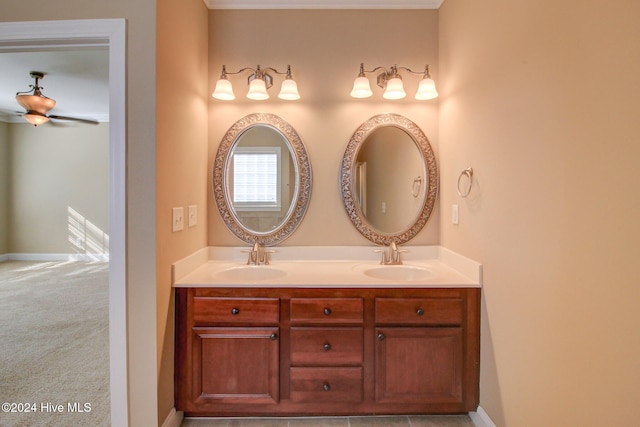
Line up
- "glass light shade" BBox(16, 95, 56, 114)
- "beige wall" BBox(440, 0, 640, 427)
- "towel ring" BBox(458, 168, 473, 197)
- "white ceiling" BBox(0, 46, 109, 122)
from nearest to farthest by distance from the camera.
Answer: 1. "beige wall" BBox(440, 0, 640, 427)
2. "towel ring" BBox(458, 168, 473, 197)
3. "white ceiling" BBox(0, 46, 109, 122)
4. "glass light shade" BBox(16, 95, 56, 114)

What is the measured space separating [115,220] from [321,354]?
48.7 inches

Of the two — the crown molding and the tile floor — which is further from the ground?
the crown molding

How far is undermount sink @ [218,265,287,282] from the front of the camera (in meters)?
2.02

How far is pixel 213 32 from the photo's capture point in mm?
2178

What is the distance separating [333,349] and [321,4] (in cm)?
224

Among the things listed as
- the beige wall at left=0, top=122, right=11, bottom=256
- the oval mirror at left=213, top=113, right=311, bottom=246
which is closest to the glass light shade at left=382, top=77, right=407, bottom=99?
the oval mirror at left=213, top=113, right=311, bottom=246

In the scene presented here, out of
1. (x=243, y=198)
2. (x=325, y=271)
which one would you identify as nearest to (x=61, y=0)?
(x=243, y=198)

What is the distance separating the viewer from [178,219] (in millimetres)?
1721

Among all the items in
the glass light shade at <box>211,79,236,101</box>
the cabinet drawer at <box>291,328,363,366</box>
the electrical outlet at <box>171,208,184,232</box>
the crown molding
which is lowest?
the cabinet drawer at <box>291,328,363,366</box>

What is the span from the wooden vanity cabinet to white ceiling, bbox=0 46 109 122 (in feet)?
7.84

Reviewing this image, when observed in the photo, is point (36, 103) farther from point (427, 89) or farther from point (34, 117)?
point (427, 89)

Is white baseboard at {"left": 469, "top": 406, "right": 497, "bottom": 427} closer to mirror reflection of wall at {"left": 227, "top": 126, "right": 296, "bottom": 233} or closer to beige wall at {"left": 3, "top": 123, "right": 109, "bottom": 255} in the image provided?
mirror reflection of wall at {"left": 227, "top": 126, "right": 296, "bottom": 233}

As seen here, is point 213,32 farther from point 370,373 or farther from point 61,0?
point 370,373

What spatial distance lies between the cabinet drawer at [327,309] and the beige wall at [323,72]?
0.61 metres
